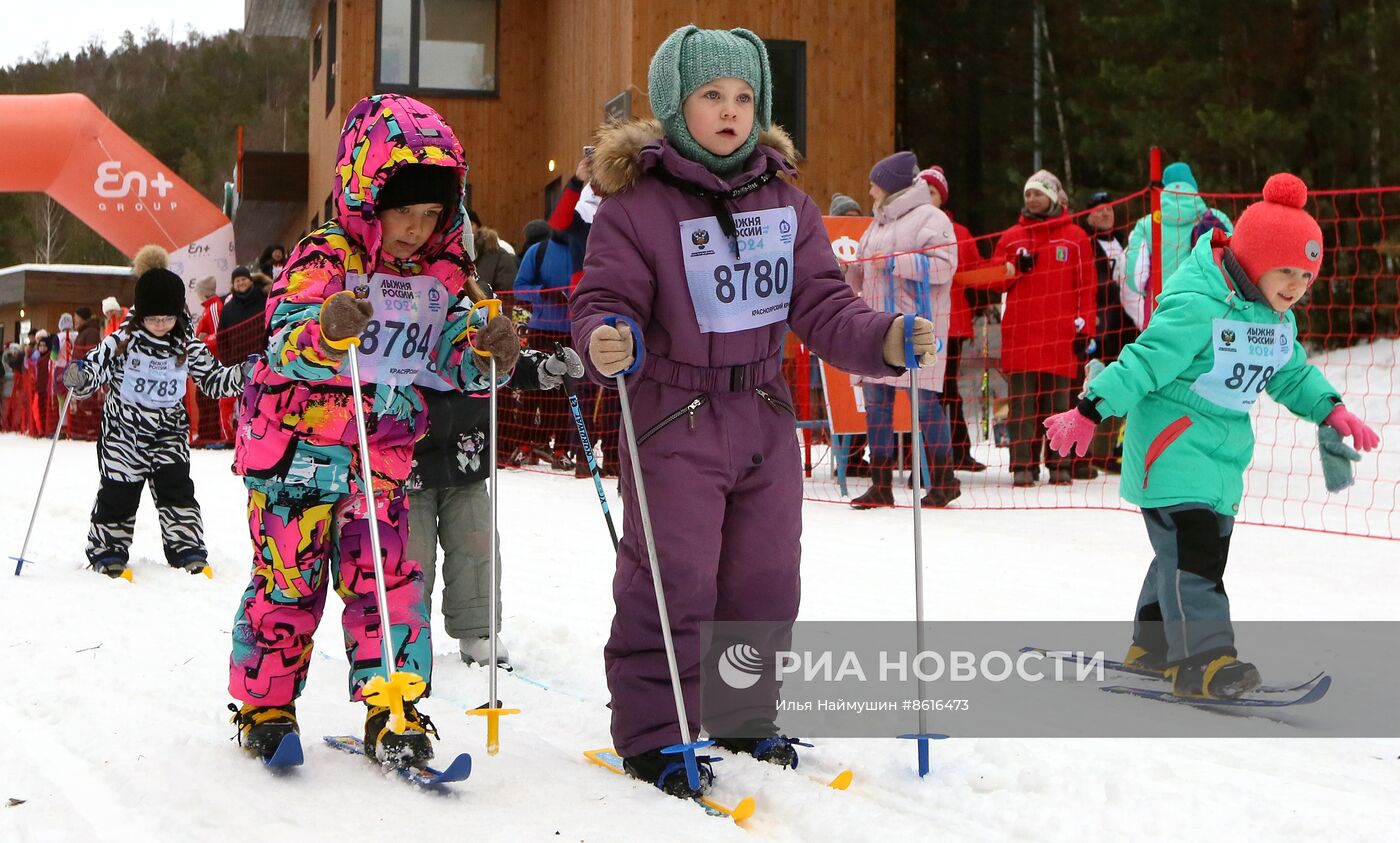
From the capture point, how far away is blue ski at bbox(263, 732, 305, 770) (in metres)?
3.08

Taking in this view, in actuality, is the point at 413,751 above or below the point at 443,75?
below

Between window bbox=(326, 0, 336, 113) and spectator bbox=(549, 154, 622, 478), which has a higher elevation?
window bbox=(326, 0, 336, 113)

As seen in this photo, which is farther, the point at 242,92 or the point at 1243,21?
the point at 242,92

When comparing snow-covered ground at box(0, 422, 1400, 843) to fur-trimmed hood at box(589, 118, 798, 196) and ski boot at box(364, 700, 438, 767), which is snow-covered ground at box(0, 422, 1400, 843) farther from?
fur-trimmed hood at box(589, 118, 798, 196)

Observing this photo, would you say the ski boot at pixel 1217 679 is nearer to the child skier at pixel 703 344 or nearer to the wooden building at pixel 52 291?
the child skier at pixel 703 344

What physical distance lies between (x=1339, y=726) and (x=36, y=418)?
19.8 metres

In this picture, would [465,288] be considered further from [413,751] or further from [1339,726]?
[1339,726]

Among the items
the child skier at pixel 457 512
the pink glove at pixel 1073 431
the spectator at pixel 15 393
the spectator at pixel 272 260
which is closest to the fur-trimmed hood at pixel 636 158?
the pink glove at pixel 1073 431

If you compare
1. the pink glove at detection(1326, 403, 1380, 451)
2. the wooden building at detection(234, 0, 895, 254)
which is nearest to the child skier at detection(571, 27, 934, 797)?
the pink glove at detection(1326, 403, 1380, 451)

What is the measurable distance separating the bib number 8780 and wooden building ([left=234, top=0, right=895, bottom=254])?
947 cm

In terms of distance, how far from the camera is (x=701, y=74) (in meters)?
3.16

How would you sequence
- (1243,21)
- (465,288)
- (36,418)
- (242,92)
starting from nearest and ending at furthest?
(465,288)
(1243,21)
(36,418)
(242,92)

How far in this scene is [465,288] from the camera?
3.56m

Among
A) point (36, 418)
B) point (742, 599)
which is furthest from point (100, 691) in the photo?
point (36, 418)
